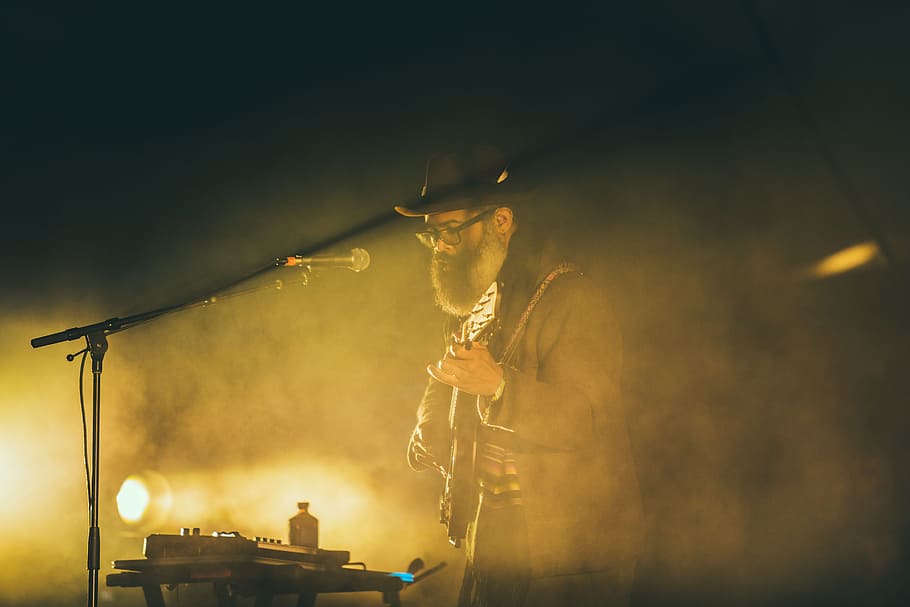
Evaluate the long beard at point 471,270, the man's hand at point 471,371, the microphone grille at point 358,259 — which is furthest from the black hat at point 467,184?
the man's hand at point 471,371

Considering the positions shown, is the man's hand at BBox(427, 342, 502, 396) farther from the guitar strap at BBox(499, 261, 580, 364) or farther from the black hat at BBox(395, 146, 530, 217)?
the black hat at BBox(395, 146, 530, 217)

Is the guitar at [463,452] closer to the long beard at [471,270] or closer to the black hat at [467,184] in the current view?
the long beard at [471,270]

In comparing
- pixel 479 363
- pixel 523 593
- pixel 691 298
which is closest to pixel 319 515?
pixel 523 593

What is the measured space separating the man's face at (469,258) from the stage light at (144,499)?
184 cm

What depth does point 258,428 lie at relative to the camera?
3705 mm

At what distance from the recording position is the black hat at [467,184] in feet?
8.86

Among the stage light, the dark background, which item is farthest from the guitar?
the stage light

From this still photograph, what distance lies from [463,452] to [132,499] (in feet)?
6.65

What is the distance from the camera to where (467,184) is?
8.91 ft

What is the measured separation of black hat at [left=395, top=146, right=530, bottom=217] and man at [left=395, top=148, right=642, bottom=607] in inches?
1.0

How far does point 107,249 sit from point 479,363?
252 centimetres

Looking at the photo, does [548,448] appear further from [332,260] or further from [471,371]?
[332,260]

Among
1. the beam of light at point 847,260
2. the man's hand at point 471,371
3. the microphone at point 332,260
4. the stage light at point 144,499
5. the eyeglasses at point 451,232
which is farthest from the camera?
the stage light at point 144,499

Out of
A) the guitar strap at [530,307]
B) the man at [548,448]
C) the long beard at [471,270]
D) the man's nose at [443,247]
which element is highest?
the man's nose at [443,247]
